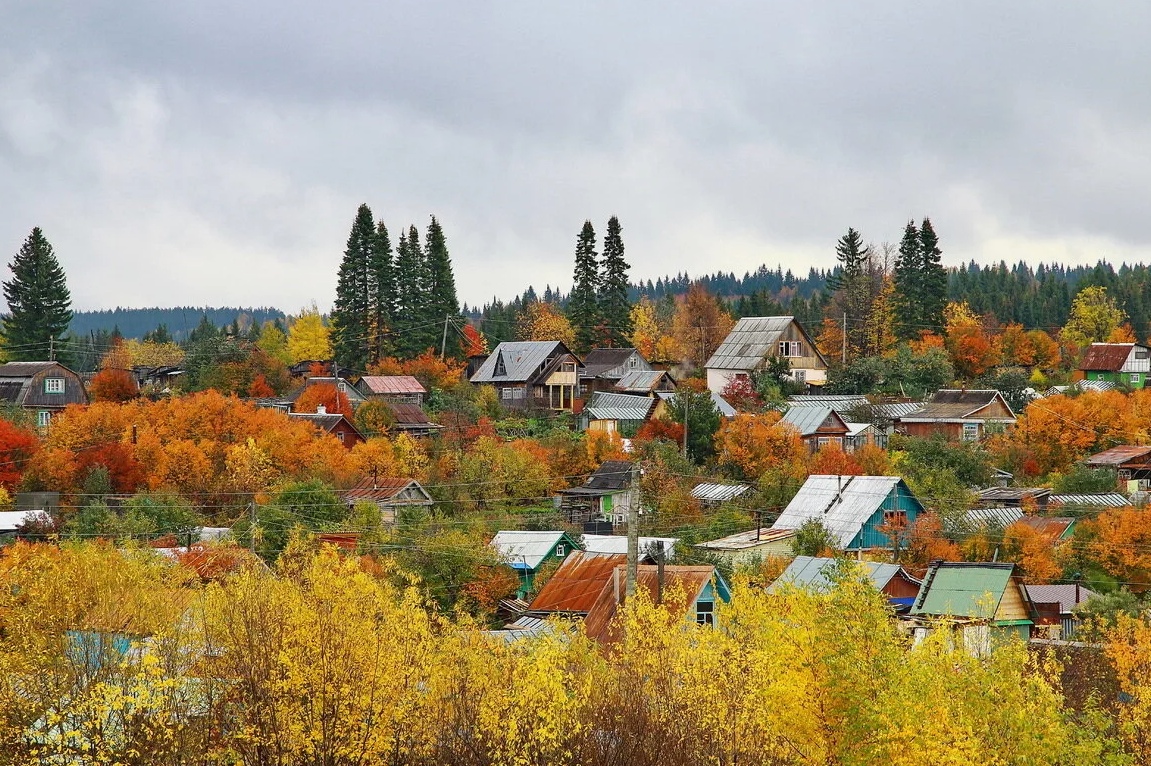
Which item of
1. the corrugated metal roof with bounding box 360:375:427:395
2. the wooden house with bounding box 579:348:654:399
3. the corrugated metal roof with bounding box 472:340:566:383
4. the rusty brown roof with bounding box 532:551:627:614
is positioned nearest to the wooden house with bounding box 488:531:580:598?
the rusty brown roof with bounding box 532:551:627:614

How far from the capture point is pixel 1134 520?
39.3 m

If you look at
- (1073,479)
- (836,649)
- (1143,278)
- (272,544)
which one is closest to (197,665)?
(836,649)

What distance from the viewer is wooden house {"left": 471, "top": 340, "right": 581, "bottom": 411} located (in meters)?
67.1

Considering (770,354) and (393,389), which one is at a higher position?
(770,354)

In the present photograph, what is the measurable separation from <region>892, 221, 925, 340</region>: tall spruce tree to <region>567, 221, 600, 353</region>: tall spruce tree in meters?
18.8

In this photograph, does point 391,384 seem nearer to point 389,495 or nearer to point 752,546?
point 389,495

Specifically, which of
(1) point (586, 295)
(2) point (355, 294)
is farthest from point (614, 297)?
(2) point (355, 294)

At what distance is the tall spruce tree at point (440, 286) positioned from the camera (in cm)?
7619

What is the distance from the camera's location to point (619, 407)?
60000mm

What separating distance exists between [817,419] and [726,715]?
36.6 m

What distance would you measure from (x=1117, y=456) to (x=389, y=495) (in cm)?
2869

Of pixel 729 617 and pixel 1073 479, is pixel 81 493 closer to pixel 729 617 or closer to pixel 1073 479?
pixel 729 617

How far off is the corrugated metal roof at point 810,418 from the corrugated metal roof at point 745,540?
34.8 feet

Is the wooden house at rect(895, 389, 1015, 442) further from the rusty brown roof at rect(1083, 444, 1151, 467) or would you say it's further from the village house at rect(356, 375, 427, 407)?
the village house at rect(356, 375, 427, 407)
